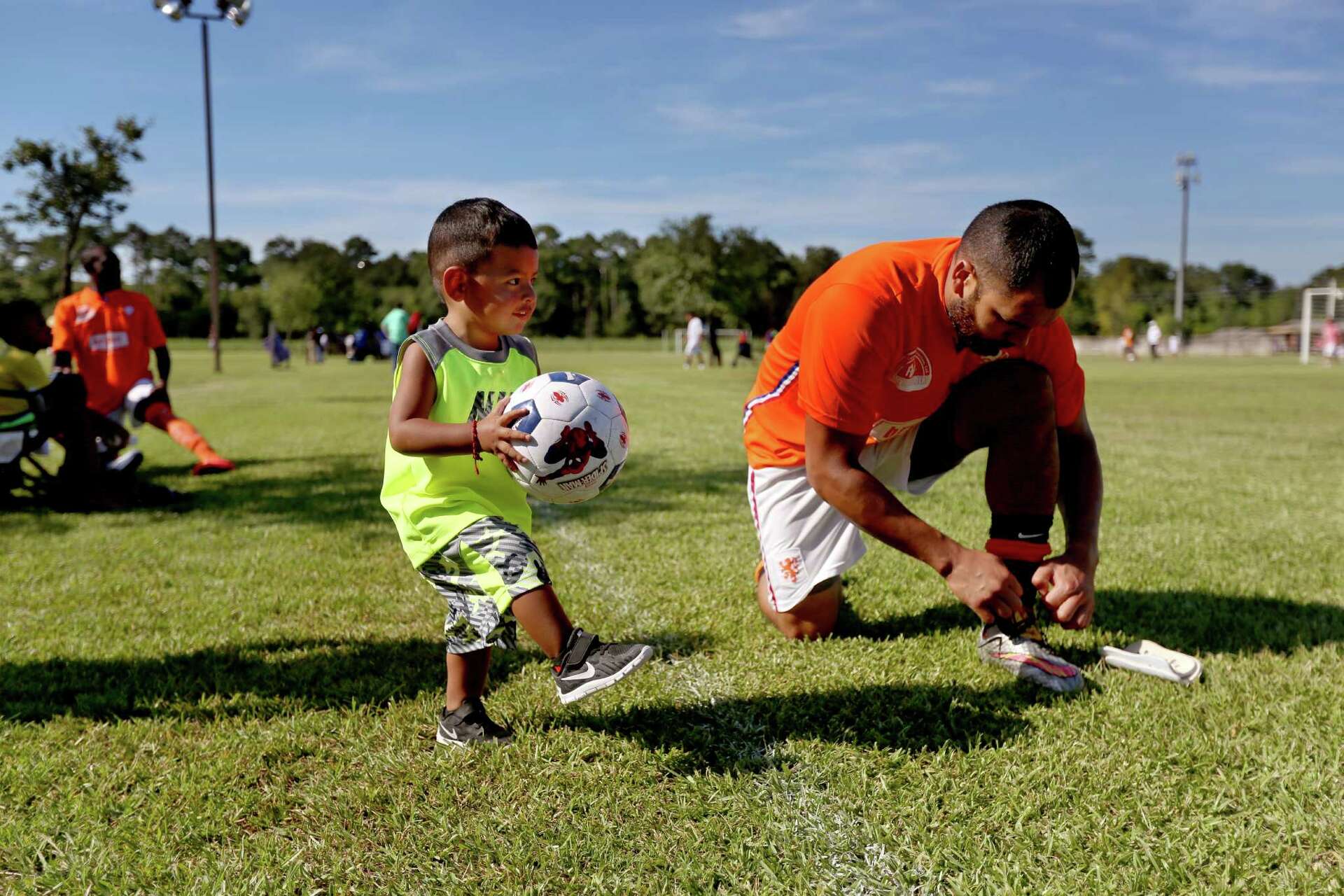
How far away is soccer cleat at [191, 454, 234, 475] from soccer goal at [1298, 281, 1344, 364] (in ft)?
146

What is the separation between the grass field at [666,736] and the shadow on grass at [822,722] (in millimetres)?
12

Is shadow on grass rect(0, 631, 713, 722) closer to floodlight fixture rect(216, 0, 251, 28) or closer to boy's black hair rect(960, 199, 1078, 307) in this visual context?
boy's black hair rect(960, 199, 1078, 307)

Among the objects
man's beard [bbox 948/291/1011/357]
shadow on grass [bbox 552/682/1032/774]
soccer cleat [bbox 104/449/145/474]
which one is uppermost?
man's beard [bbox 948/291/1011/357]

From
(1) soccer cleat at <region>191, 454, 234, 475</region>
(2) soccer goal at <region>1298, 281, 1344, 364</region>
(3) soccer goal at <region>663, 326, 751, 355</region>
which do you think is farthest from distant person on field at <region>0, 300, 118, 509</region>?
(3) soccer goal at <region>663, 326, 751, 355</region>

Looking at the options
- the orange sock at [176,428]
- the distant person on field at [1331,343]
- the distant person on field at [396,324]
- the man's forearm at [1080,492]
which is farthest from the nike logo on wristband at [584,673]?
the distant person on field at [1331,343]

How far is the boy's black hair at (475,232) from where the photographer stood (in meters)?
2.74

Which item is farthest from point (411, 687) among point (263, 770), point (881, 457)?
point (881, 457)

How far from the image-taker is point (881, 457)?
3848mm

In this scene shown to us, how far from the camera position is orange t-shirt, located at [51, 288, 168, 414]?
8.10 meters

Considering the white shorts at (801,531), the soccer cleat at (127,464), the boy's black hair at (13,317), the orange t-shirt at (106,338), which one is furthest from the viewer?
the orange t-shirt at (106,338)

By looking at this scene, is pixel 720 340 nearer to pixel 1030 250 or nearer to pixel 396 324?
pixel 396 324

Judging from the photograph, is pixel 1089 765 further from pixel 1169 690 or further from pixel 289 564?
pixel 289 564

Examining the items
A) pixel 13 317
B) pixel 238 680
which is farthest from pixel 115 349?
pixel 238 680

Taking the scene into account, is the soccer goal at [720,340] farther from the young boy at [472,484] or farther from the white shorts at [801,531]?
the young boy at [472,484]
